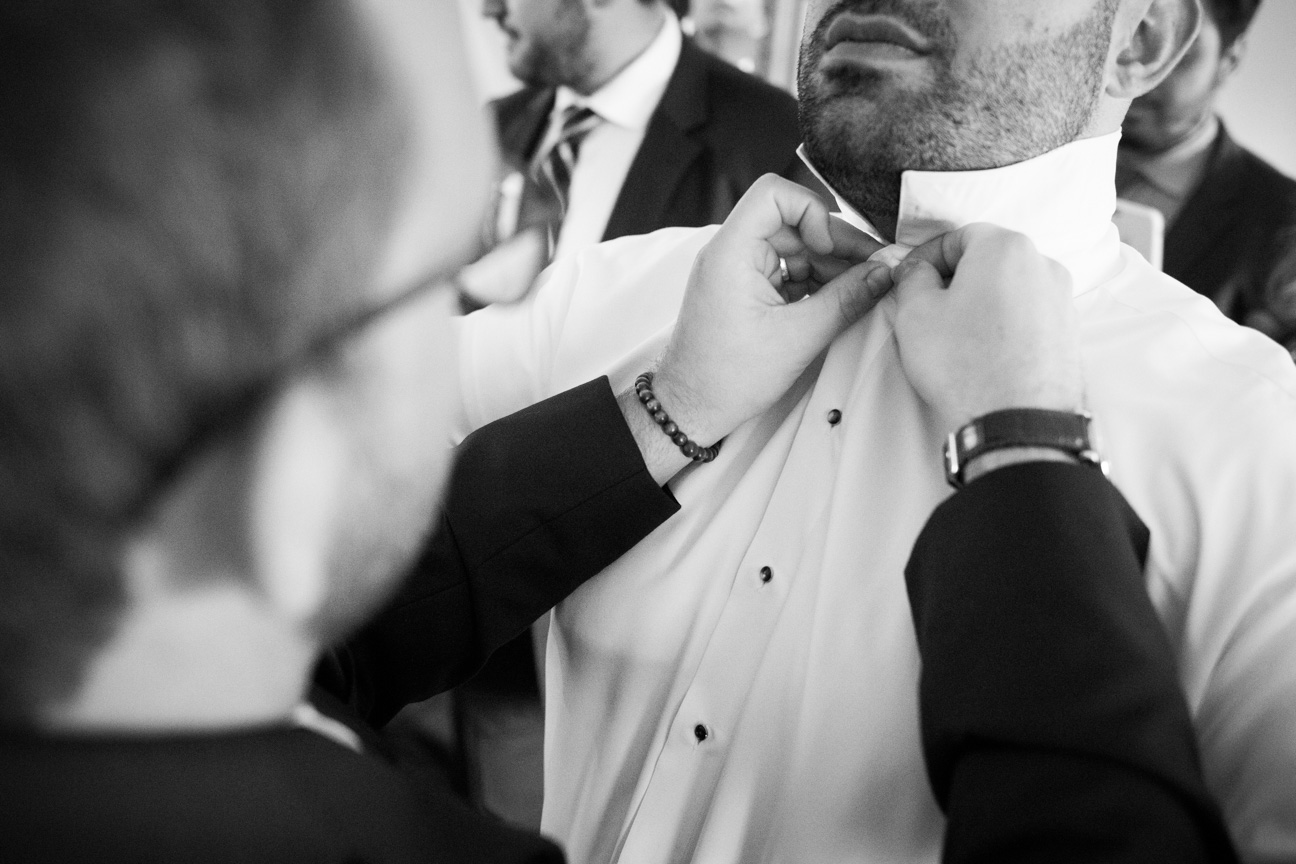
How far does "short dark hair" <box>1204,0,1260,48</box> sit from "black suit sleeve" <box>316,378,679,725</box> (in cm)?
177

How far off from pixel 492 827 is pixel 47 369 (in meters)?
0.25

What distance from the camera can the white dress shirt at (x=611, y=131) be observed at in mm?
2279

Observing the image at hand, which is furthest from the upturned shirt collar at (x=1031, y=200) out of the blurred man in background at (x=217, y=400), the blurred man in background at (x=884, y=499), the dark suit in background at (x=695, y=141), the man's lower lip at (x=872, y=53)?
the dark suit in background at (x=695, y=141)

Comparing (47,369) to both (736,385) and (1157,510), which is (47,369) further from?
(1157,510)

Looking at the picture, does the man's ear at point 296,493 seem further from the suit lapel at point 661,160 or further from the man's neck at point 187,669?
the suit lapel at point 661,160

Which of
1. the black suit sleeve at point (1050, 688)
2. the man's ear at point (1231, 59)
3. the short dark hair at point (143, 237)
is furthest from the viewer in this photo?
the man's ear at point (1231, 59)

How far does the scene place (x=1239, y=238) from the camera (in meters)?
1.88

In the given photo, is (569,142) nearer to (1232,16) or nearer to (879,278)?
(1232,16)

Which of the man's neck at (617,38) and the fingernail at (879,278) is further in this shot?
the man's neck at (617,38)

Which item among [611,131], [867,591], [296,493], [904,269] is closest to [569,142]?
[611,131]

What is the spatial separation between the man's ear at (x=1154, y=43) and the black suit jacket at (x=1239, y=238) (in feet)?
3.55

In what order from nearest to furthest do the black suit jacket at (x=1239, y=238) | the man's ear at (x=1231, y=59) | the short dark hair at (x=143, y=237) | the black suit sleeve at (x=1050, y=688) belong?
1. the short dark hair at (x=143, y=237)
2. the black suit sleeve at (x=1050, y=688)
3. the black suit jacket at (x=1239, y=238)
4. the man's ear at (x=1231, y=59)

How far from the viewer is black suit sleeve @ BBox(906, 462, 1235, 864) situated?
0.50 meters

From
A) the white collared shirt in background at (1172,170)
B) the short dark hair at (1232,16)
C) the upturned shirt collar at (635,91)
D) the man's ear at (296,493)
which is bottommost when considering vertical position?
the white collared shirt in background at (1172,170)
